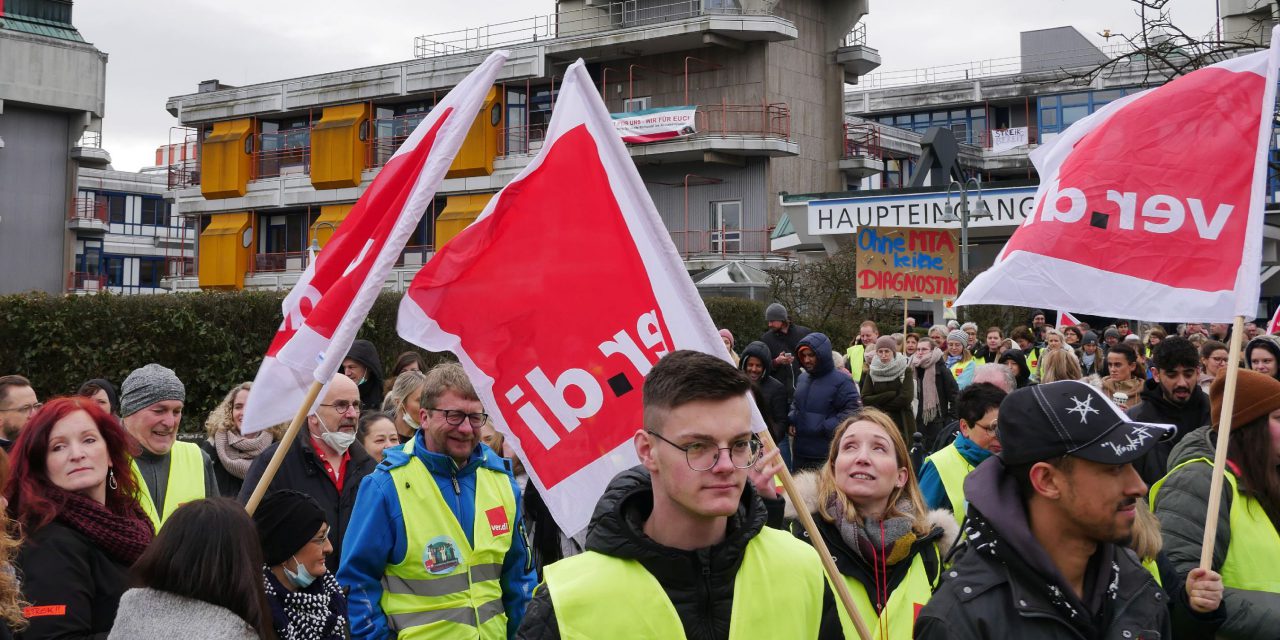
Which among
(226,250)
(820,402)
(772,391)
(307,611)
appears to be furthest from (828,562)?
(226,250)

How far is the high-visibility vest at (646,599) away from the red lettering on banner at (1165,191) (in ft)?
10.0

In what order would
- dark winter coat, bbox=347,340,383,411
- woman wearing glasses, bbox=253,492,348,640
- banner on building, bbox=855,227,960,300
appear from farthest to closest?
1. banner on building, bbox=855,227,960,300
2. dark winter coat, bbox=347,340,383,411
3. woman wearing glasses, bbox=253,492,348,640

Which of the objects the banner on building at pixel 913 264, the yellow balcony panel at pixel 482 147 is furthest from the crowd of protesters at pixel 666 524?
the yellow balcony panel at pixel 482 147

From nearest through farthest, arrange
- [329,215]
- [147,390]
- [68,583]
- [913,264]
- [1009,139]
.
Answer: [68,583]
[147,390]
[913,264]
[329,215]
[1009,139]

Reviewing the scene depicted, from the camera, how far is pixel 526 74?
4325 centimetres

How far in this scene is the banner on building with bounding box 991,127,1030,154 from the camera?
191 ft

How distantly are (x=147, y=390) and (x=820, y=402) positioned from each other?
7.03 meters

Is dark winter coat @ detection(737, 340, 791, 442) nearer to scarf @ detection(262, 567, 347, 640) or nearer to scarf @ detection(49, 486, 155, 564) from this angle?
scarf @ detection(262, 567, 347, 640)

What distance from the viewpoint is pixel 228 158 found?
50.2 metres

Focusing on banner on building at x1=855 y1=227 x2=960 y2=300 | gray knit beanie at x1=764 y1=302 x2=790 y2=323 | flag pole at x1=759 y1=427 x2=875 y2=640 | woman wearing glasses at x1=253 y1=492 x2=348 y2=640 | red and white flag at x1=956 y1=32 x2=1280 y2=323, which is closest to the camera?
flag pole at x1=759 y1=427 x2=875 y2=640

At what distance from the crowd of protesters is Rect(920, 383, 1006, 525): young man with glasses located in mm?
16

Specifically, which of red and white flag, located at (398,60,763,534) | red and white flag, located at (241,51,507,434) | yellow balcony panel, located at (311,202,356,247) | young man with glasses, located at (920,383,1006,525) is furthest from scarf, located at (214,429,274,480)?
yellow balcony panel, located at (311,202,356,247)

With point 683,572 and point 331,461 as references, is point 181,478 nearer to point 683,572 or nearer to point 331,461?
point 331,461

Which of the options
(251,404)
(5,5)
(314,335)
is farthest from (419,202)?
(5,5)
